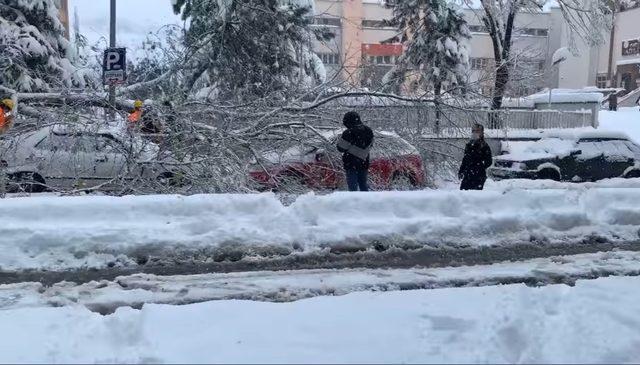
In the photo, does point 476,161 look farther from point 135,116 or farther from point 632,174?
point 632,174

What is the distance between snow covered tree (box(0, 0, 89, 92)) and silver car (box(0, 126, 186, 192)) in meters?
4.56

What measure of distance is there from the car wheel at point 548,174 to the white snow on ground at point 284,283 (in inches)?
326

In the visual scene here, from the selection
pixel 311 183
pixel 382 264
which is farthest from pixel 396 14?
pixel 382 264

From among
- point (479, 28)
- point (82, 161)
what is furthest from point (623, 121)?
point (82, 161)

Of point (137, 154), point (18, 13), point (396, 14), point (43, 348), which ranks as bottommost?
point (43, 348)

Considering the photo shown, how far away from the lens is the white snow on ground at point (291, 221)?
5809 millimetres

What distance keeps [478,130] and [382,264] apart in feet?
12.5

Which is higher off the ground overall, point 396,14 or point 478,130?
point 396,14

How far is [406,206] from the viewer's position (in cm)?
690

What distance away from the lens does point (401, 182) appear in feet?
36.0

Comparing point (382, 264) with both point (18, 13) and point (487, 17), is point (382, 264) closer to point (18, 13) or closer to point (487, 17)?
point (18, 13)

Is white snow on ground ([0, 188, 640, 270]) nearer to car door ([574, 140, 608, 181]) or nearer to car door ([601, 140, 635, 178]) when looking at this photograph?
car door ([574, 140, 608, 181])

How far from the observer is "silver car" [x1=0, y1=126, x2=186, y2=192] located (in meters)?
9.02

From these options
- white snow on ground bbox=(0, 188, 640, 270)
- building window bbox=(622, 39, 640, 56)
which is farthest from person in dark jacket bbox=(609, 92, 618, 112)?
white snow on ground bbox=(0, 188, 640, 270)
